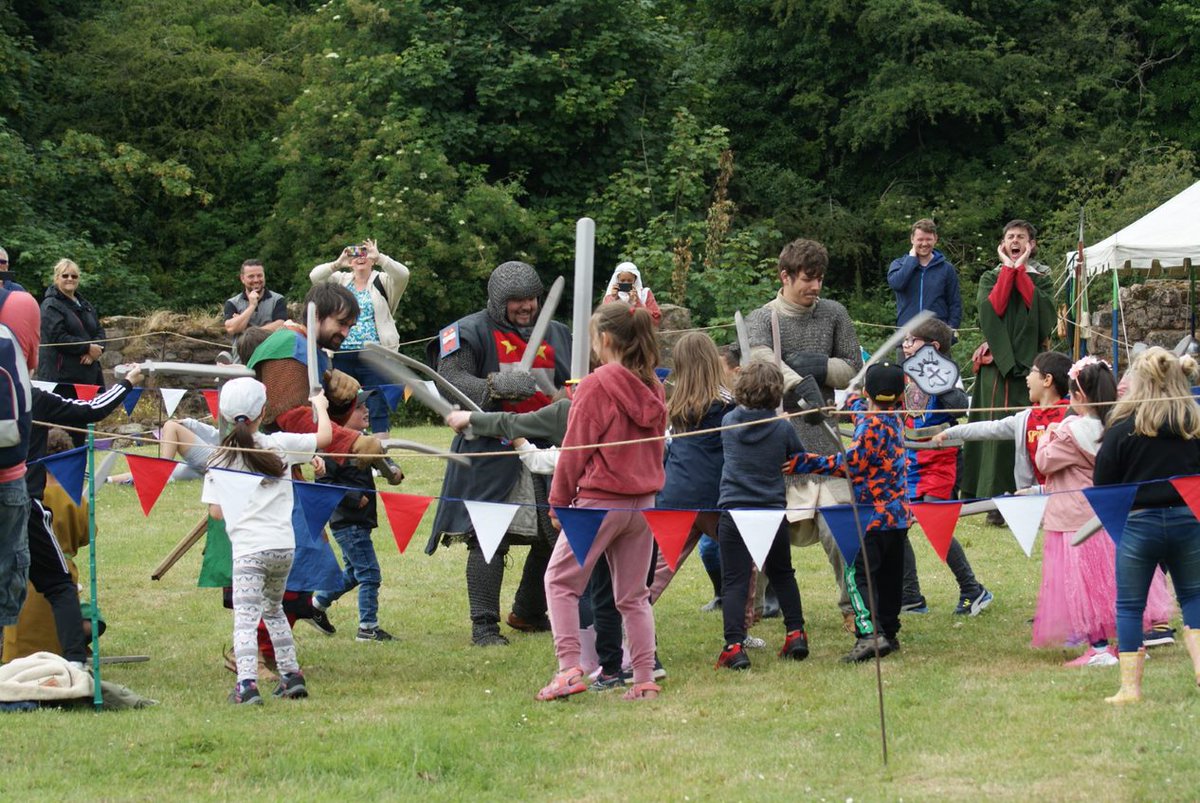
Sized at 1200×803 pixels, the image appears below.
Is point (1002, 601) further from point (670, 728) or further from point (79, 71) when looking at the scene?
point (79, 71)

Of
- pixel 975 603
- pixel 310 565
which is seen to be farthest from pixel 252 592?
pixel 975 603

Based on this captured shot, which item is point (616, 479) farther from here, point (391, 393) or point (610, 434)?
point (391, 393)

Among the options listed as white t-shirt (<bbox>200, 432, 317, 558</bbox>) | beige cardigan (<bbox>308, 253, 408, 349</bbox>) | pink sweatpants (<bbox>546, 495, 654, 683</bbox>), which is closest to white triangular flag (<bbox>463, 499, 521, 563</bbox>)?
Result: pink sweatpants (<bbox>546, 495, 654, 683</bbox>)

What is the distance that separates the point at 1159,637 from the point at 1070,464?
2.84ft

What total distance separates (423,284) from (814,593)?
1282cm

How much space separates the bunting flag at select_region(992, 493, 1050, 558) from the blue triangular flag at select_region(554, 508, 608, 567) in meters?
1.67

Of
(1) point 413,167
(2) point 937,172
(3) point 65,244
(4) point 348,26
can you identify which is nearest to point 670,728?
(1) point 413,167

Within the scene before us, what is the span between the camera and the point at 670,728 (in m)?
5.54

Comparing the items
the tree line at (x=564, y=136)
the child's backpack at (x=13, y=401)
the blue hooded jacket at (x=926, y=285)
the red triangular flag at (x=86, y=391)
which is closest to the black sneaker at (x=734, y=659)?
the child's backpack at (x=13, y=401)

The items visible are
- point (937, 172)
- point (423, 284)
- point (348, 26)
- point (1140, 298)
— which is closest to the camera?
point (1140, 298)

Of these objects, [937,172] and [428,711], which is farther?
[937,172]

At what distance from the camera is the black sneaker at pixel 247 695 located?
5902 mm

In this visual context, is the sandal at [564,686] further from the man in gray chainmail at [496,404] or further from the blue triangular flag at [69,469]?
the blue triangular flag at [69,469]

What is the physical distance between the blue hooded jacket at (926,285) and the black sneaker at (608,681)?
5126 mm
